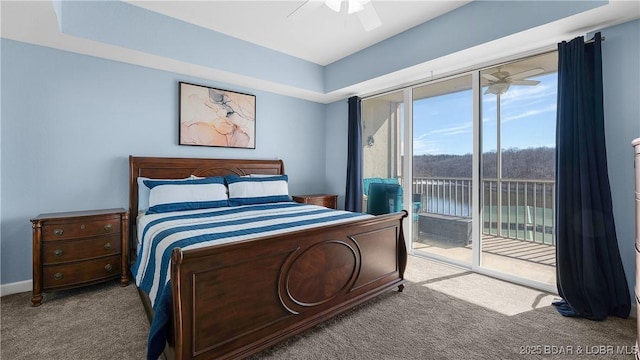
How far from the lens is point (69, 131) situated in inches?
113

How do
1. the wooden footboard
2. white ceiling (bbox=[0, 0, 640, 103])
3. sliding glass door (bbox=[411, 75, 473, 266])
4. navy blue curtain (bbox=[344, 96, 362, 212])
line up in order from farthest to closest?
navy blue curtain (bbox=[344, 96, 362, 212]) → sliding glass door (bbox=[411, 75, 473, 266]) → white ceiling (bbox=[0, 0, 640, 103]) → the wooden footboard

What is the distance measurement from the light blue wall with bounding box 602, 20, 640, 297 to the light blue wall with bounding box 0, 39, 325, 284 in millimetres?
4106

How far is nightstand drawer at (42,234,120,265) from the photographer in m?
2.49

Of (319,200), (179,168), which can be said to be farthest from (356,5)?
(319,200)

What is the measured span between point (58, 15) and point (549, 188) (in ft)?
17.1

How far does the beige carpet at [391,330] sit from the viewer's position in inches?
72.0

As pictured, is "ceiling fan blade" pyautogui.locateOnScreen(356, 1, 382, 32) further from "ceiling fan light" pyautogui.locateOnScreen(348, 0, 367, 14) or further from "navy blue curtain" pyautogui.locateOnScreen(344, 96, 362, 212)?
"navy blue curtain" pyautogui.locateOnScreen(344, 96, 362, 212)

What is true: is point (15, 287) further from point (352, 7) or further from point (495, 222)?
point (495, 222)

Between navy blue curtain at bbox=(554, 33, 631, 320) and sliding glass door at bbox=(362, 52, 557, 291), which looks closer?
navy blue curtain at bbox=(554, 33, 631, 320)

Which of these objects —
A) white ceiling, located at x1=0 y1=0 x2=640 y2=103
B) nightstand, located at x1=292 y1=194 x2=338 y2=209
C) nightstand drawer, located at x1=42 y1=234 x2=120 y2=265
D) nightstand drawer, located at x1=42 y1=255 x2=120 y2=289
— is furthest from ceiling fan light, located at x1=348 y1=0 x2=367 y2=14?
nightstand drawer, located at x1=42 y1=255 x2=120 y2=289

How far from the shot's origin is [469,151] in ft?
11.3

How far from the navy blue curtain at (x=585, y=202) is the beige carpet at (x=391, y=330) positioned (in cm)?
20

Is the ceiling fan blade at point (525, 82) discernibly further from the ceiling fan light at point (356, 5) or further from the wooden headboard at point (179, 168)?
the wooden headboard at point (179, 168)

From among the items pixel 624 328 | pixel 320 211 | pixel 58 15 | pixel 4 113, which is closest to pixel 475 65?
pixel 320 211
